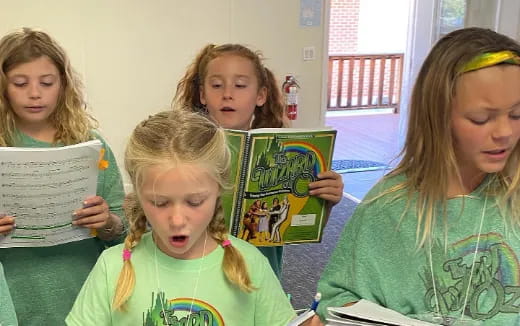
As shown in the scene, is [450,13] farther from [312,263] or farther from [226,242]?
[226,242]

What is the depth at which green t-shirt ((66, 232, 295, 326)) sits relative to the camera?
1149 millimetres

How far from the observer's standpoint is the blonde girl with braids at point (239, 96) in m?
1.65

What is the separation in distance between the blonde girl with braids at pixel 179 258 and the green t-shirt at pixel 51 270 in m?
0.46

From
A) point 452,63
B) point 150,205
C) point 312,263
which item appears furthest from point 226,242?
point 312,263

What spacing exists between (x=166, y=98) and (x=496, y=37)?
126 inches

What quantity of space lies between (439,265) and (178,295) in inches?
20.3

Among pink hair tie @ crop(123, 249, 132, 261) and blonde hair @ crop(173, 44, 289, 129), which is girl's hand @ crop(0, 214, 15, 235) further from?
blonde hair @ crop(173, 44, 289, 129)

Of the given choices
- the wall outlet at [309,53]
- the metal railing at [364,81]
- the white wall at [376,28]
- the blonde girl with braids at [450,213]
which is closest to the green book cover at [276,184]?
the blonde girl with braids at [450,213]

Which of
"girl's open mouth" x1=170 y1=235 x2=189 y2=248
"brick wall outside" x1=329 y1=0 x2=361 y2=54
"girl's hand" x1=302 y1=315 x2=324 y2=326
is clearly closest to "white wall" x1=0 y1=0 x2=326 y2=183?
"girl's open mouth" x1=170 y1=235 x2=189 y2=248

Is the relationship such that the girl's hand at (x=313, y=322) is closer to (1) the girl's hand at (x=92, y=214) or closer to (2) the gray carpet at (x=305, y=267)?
(1) the girl's hand at (x=92, y=214)

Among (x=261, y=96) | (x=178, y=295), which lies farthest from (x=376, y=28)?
(x=178, y=295)

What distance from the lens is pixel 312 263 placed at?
3.39 metres

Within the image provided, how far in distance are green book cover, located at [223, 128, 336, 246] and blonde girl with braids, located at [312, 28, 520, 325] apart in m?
0.33

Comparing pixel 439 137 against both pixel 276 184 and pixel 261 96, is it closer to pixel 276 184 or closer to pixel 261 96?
pixel 276 184
